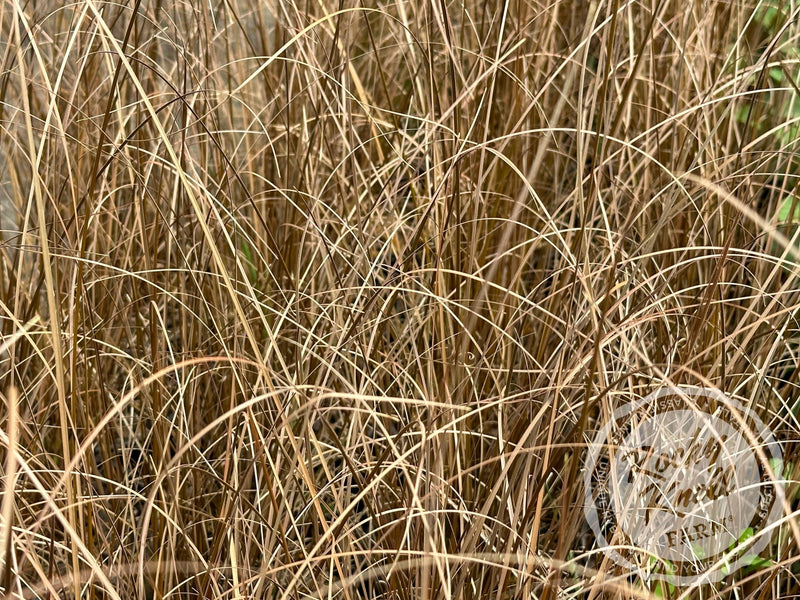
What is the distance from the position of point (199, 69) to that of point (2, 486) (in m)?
0.68

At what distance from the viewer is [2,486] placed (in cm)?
83

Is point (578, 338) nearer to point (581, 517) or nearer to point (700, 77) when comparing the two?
point (581, 517)

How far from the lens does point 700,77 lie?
1215 millimetres

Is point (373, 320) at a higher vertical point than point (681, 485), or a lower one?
higher

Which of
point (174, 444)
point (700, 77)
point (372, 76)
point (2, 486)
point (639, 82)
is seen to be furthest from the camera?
point (372, 76)

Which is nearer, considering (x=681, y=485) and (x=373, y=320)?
(x=681, y=485)

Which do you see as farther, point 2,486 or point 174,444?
point 174,444

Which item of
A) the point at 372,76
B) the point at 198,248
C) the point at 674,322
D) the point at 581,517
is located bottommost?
the point at 581,517

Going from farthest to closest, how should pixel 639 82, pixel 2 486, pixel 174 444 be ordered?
pixel 639 82 → pixel 174 444 → pixel 2 486

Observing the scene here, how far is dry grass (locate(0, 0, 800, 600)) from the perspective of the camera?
0.78 meters

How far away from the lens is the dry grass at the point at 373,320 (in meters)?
0.78

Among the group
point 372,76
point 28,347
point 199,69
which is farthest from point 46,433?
point 372,76

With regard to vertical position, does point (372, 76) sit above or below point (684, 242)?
above

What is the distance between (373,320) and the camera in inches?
39.5
